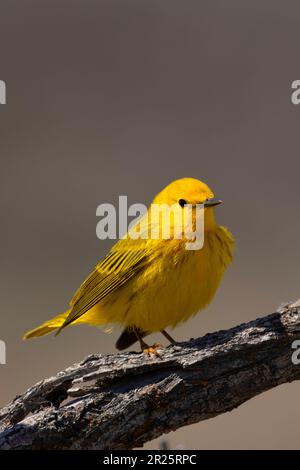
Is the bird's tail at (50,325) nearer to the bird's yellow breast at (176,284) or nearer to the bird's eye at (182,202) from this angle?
the bird's yellow breast at (176,284)

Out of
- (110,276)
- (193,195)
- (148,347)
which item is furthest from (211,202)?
(148,347)

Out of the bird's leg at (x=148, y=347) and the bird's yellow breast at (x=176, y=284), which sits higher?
the bird's yellow breast at (x=176, y=284)

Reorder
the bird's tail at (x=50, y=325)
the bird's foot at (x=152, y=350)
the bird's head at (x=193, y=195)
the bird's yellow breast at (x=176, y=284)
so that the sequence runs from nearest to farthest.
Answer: the bird's foot at (x=152, y=350) → the bird's yellow breast at (x=176, y=284) → the bird's head at (x=193, y=195) → the bird's tail at (x=50, y=325)

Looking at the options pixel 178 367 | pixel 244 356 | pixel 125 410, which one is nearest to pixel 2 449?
pixel 125 410

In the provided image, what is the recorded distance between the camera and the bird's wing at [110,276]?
5930mm

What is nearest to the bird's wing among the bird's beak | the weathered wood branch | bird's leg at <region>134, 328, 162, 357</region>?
bird's leg at <region>134, 328, 162, 357</region>

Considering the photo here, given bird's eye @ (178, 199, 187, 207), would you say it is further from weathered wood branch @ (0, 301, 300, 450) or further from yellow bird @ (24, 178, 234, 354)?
weathered wood branch @ (0, 301, 300, 450)

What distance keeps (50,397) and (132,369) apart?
47 centimetres

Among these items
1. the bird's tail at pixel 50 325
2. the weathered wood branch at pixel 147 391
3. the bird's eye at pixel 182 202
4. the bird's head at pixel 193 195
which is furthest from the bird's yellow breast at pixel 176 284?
the bird's tail at pixel 50 325

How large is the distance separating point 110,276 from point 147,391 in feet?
4.19

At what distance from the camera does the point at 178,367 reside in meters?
5.10

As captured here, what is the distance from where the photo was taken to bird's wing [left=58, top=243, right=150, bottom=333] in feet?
19.5

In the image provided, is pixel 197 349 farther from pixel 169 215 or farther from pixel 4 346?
pixel 4 346

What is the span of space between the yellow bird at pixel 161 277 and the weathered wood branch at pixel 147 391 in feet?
1.38
